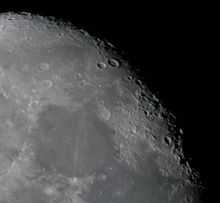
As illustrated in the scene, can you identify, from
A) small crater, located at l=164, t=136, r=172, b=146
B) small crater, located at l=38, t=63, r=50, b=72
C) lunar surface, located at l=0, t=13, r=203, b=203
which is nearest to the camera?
lunar surface, located at l=0, t=13, r=203, b=203

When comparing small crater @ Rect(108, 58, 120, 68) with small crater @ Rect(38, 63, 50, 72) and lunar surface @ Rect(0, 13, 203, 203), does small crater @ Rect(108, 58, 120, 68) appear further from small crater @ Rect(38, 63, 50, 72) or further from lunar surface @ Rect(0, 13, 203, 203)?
small crater @ Rect(38, 63, 50, 72)

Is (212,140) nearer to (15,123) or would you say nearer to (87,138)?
(87,138)

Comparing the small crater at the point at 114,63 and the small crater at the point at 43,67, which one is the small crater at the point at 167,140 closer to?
the small crater at the point at 114,63

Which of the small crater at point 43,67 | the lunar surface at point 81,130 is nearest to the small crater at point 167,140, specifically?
the lunar surface at point 81,130

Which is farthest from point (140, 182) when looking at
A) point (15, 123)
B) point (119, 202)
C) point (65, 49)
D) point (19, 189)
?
point (65, 49)

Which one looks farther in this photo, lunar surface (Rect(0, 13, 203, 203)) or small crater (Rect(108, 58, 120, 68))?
small crater (Rect(108, 58, 120, 68))

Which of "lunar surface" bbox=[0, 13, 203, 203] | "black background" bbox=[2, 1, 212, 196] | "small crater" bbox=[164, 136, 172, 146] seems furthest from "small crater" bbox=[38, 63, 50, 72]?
"small crater" bbox=[164, 136, 172, 146]

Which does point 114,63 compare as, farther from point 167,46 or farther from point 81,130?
point 81,130
